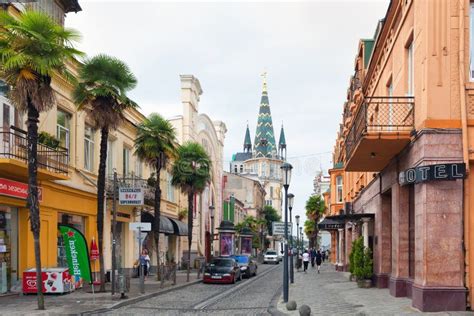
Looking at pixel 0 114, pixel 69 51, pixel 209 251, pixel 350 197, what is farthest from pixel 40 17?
pixel 209 251

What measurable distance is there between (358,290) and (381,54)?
29.2 ft

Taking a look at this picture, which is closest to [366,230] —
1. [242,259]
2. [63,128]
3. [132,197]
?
[132,197]

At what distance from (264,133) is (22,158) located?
506 ft

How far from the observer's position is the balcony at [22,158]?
18953 mm

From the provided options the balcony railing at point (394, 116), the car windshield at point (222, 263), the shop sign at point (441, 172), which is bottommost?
the car windshield at point (222, 263)

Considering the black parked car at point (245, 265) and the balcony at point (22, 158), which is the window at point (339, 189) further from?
the balcony at point (22, 158)

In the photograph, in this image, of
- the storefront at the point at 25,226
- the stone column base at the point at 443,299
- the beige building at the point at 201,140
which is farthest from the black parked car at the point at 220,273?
the stone column base at the point at 443,299

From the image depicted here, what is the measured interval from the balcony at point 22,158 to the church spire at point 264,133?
14980cm

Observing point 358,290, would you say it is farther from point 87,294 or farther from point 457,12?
point 457,12

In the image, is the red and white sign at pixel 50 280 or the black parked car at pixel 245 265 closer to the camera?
the red and white sign at pixel 50 280

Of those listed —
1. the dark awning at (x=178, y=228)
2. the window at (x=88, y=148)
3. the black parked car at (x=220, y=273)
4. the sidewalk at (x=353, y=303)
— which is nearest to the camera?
the sidewalk at (x=353, y=303)

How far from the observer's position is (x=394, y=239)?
63.9ft

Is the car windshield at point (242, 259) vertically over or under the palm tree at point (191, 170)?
under

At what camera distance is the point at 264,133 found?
6811 inches
